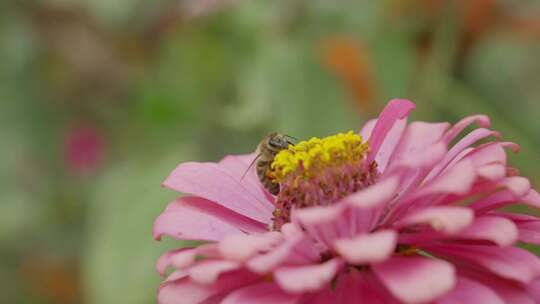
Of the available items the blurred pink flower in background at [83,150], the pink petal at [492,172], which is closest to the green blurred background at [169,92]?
the blurred pink flower in background at [83,150]

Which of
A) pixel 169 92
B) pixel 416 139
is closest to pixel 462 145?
pixel 416 139

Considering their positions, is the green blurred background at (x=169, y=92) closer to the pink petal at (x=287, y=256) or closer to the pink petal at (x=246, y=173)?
the pink petal at (x=246, y=173)

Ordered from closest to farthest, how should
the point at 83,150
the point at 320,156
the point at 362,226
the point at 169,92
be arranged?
the point at 362,226, the point at 320,156, the point at 169,92, the point at 83,150

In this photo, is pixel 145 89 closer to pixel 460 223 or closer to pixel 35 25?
pixel 35 25

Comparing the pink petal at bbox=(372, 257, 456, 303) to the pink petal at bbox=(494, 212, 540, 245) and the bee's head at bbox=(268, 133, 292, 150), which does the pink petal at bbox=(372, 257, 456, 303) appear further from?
the bee's head at bbox=(268, 133, 292, 150)

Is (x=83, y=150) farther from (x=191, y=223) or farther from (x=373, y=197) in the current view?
(x=373, y=197)
